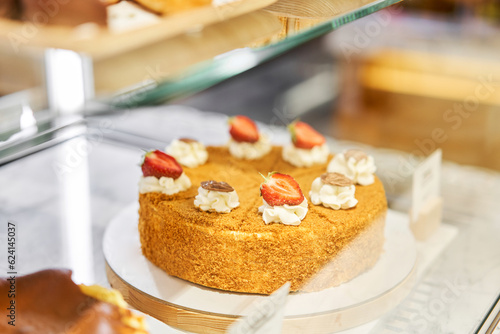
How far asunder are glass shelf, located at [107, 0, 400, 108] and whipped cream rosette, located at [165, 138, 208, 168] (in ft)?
0.72

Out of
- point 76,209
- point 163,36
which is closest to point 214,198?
point 76,209

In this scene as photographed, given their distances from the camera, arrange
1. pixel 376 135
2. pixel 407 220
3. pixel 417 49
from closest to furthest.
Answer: pixel 407 220, pixel 376 135, pixel 417 49

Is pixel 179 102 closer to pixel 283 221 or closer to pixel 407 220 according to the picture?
pixel 407 220

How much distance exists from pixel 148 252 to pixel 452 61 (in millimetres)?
2991

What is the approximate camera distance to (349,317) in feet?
4.58

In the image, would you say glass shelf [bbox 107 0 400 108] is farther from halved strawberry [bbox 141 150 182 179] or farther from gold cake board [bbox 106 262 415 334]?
gold cake board [bbox 106 262 415 334]

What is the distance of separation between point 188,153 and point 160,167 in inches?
8.3

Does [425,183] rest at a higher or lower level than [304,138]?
lower

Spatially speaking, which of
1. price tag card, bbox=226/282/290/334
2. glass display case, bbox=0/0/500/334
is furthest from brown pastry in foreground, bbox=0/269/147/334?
price tag card, bbox=226/282/290/334

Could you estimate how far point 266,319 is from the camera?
3.76ft

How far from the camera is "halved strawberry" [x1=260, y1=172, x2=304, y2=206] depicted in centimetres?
142

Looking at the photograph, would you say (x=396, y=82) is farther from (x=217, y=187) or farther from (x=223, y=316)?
(x=223, y=316)

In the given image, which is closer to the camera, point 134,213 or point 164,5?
point 164,5

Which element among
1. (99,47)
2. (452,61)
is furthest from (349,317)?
(452,61)
